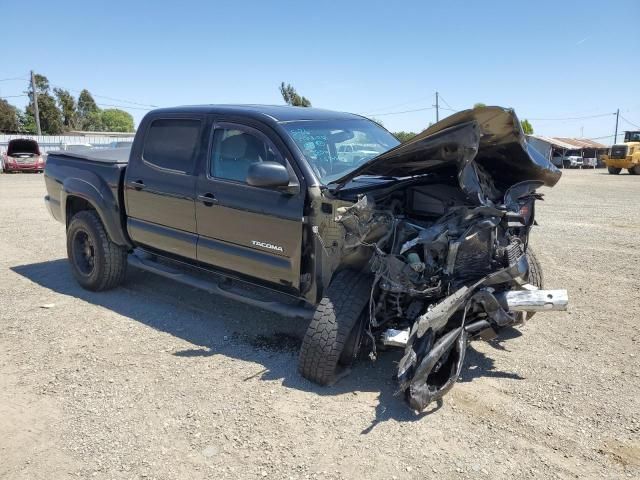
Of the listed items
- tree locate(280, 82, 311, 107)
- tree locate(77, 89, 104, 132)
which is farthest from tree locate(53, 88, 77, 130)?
tree locate(280, 82, 311, 107)

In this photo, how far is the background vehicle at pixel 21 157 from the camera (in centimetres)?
2514

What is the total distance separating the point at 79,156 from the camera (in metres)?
5.85

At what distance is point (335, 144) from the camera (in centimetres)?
436

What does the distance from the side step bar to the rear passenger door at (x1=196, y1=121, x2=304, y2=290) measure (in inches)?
7.2

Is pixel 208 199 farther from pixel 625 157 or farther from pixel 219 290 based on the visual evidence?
pixel 625 157


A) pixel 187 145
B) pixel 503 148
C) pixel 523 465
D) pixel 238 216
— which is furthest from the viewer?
pixel 187 145

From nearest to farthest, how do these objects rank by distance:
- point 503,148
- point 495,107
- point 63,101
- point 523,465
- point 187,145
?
1. point 523,465
2. point 495,107
3. point 503,148
4. point 187,145
5. point 63,101

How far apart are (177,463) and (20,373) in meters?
1.87

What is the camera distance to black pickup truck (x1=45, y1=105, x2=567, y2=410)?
11.0 feet

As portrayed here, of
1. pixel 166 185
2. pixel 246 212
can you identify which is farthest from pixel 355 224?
pixel 166 185

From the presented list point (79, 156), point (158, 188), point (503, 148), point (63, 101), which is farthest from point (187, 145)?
point (63, 101)

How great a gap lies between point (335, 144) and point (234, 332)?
194cm

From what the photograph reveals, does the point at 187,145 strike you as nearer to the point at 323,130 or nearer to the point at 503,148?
the point at 323,130

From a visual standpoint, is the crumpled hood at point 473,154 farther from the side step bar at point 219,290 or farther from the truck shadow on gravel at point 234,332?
the truck shadow on gravel at point 234,332
